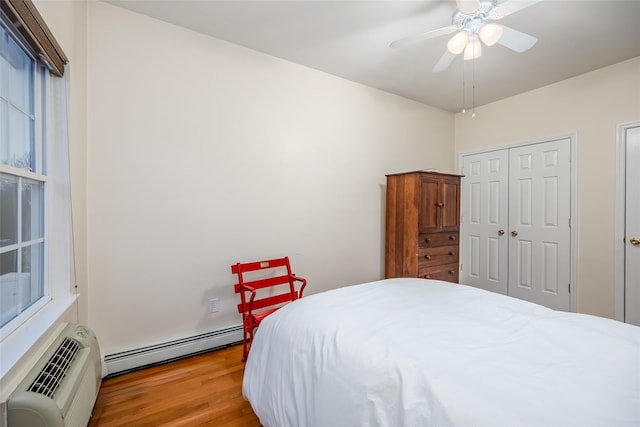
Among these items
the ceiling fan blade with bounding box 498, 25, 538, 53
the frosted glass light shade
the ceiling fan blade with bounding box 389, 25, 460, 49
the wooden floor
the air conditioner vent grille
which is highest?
the frosted glass light shade

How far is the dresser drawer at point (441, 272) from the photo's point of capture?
2.79 m

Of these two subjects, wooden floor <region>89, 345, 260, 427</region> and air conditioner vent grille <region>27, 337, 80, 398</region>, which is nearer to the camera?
air conditioner vent grille <region>27, 337, 80, 398</region>

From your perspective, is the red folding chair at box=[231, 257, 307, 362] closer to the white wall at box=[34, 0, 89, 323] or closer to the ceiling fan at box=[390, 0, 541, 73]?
the white wall at box=[34, 0, 89, 323]

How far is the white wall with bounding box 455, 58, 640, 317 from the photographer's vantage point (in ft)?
8.19

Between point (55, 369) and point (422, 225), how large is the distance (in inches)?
106

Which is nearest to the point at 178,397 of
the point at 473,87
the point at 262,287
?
the point at 262,287

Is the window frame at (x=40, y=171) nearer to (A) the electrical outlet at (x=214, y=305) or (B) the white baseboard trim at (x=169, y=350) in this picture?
(B) the white baseboard trim at (x=169, y=350)

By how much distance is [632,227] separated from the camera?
244cm

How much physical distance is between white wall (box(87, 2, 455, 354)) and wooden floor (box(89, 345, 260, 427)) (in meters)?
0.26

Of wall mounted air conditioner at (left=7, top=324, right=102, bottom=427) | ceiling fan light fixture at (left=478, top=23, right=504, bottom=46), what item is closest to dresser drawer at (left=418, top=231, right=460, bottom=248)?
ceiling fan light fixture at (left=478, top=23, right=504, bottom=46)

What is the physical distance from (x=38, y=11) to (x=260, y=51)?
4.97 ft

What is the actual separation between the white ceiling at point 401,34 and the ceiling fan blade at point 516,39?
0.35m

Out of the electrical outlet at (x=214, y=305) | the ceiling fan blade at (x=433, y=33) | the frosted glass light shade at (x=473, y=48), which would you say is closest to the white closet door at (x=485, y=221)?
the frosted glass light shade at (x=473, y=48)

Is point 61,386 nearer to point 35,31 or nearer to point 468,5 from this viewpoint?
point 35,31
